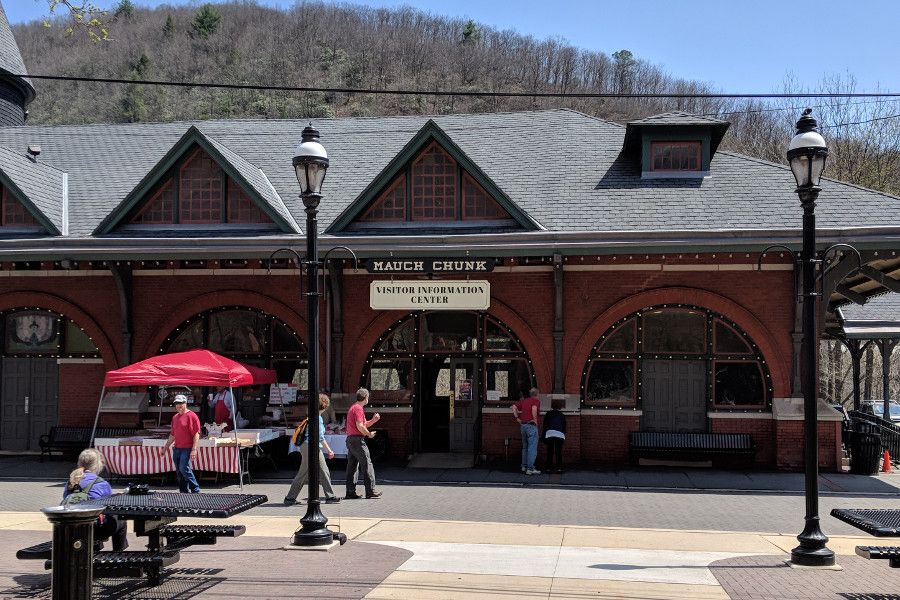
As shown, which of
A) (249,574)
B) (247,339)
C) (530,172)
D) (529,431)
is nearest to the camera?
(249,574)

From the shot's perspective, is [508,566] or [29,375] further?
[29,375]

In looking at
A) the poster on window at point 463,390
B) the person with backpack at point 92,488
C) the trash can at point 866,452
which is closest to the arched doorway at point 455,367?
the poster on window at point 463,390

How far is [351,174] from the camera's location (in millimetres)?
21141

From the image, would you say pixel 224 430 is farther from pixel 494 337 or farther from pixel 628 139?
pixel 628 139

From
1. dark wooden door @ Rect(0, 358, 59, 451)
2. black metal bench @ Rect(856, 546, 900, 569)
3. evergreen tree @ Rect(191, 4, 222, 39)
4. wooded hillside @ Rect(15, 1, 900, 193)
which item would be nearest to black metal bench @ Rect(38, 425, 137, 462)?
dark wooden door @ Rect(0, 358, 59, 451)

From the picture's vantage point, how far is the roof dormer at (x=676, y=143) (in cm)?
1952

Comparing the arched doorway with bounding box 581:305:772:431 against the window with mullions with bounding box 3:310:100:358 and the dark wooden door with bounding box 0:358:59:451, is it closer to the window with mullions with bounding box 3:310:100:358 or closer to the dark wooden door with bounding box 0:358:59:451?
the window with mullions with bounding box 3:310:100:358

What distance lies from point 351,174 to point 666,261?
7.80 metres

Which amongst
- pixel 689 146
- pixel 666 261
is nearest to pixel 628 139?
pixel 689 146

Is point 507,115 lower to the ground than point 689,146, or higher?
higher

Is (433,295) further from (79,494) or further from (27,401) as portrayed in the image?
(79,494)

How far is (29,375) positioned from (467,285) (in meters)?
10.2

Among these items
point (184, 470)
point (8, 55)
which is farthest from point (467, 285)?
point (8, 55)

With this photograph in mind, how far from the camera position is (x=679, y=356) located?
59.0 feet
